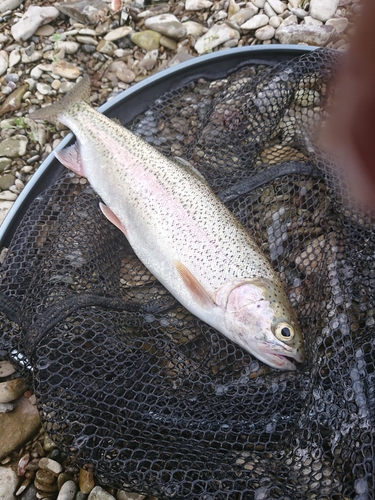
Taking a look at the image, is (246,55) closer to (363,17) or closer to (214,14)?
(214,14)

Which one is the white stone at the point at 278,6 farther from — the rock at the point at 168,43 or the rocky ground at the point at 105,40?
the rock at the point at 168,43

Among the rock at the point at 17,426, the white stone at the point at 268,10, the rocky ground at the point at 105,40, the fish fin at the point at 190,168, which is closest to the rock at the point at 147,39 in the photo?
the rocky ground at the point at 105,40

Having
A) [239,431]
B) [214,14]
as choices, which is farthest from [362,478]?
[214,14]

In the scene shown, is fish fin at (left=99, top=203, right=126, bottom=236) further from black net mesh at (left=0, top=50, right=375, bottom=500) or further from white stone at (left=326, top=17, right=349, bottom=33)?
white stone at (left=326, top=17, right=349, bottom=33)

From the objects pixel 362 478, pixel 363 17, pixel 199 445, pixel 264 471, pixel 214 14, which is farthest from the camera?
pixel 214 14

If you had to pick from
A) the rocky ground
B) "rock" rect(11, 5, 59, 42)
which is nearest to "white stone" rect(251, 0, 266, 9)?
the rocky ground

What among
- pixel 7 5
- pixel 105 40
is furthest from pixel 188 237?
pixel 7 5

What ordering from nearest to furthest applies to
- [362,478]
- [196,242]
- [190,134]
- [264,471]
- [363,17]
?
1. [363,17]
2. [362,478]
3. [264,471]
4. [196,242]
5. [190,134]

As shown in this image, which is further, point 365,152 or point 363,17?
point 365,152
